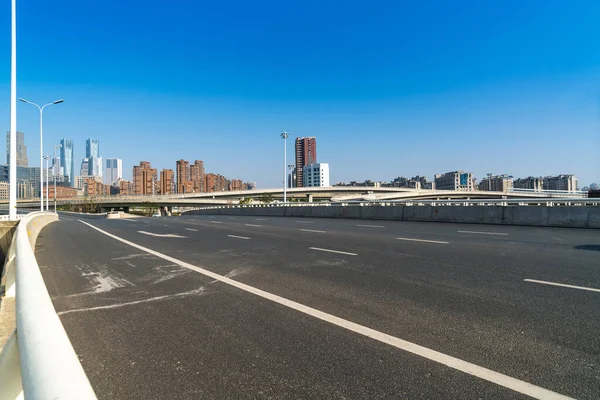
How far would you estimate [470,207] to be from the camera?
67.0 feet

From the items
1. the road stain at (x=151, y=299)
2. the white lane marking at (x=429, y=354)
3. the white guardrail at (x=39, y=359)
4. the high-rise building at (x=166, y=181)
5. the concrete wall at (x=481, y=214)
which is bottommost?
the road stain at (x=151, y=299)

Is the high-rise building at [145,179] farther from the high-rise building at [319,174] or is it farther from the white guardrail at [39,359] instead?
the white guardrail at [39,359]

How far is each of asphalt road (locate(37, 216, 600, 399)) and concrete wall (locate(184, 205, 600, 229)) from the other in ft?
32.2

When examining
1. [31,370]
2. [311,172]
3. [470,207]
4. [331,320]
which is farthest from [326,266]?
[311,172]

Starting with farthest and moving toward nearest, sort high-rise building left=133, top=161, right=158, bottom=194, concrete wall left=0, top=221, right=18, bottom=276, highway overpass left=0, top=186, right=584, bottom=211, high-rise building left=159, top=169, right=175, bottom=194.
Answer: high-rise building left=159, top=169, right=175, bottom=194 < high-rise building left=133, top=161, right=158, bottom=194 < highway overpass left=0, top=186, right=584, bottom=211 < concrete wall left=0, top=221, right=18, bottom=276

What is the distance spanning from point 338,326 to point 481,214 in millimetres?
18837

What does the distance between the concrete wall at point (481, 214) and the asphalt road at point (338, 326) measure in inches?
387

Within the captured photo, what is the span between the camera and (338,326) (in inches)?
166

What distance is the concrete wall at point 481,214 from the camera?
53.3ft

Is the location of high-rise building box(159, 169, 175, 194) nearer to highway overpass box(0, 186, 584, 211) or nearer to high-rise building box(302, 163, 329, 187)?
highway overpass box(0, 186, 584, 211)

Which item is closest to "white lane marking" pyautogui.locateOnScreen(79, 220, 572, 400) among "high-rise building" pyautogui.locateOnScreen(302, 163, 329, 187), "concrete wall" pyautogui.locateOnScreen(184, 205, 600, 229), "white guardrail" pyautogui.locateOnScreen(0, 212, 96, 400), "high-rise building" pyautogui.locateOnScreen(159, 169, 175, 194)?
"white guardrail" pyautogui.locateOnScreen(0, 212, 96, 400)

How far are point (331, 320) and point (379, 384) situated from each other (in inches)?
59.3

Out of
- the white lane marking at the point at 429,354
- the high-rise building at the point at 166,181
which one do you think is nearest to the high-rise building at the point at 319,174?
the high-rise building at the point at 166,181

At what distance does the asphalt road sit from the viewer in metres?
2.99
